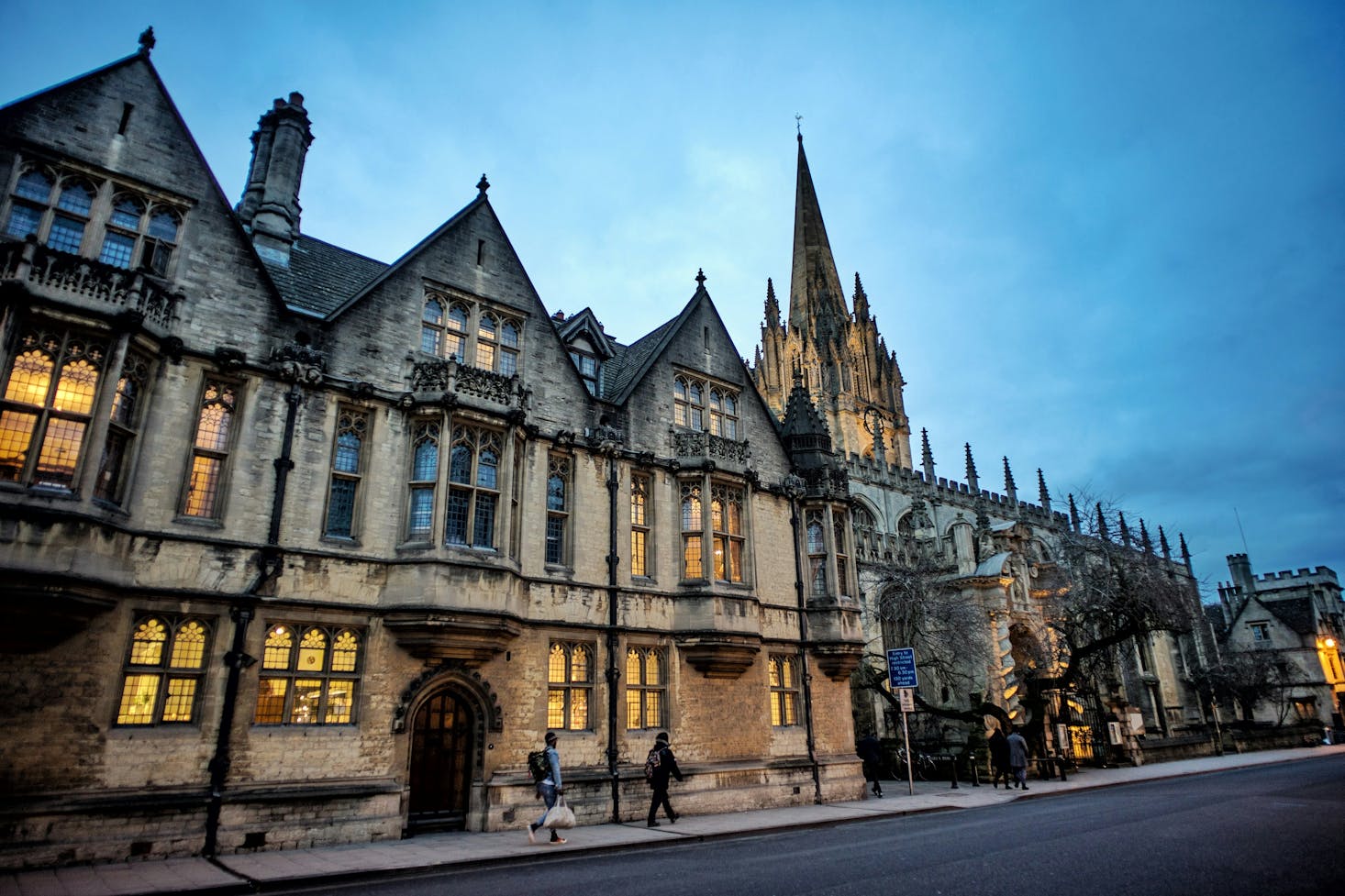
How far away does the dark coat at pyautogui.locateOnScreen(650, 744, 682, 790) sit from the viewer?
1563cm

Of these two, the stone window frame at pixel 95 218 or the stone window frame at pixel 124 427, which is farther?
the stone window frame at pixel 95 218

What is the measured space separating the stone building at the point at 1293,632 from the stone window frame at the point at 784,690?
57.3 meters

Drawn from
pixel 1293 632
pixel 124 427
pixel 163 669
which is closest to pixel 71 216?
pixel 124 427

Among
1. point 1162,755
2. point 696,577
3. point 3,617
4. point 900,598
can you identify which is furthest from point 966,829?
point 1162,755

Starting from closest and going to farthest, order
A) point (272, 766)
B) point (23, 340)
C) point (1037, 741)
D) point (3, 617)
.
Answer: point (3, 617), point (23, 340), point (272, 766), point (1037, 741)

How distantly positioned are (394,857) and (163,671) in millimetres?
4998

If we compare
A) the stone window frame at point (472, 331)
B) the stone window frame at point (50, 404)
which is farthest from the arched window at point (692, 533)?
the stone window frame at point (50, 404)

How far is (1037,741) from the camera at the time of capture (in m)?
27.7

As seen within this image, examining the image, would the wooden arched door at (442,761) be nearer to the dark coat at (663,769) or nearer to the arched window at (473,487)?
the arched window at (473,487)

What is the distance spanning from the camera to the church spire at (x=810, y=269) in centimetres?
8112

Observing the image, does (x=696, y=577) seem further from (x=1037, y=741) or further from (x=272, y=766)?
(x=1037, y=741)

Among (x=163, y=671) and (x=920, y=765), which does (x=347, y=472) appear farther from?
(x=920, y=765)

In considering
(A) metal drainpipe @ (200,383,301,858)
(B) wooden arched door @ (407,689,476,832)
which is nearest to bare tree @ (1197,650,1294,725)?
(B) wooden arched door @ (407,689,476,832)

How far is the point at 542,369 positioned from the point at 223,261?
7.13 metres
